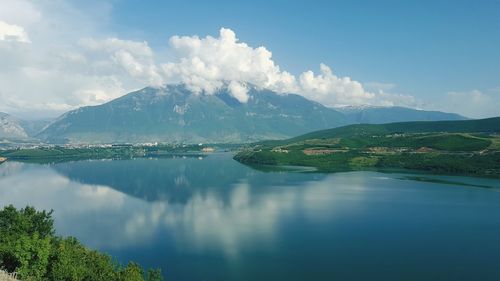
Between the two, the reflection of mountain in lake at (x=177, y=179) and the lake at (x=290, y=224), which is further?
the reflection of mountain in lake at (x=177, y=179)

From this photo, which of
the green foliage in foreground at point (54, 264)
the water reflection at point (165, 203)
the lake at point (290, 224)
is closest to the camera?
the green foliage in foreground at point (54, 264)

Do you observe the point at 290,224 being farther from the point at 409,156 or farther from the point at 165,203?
the point at 409,156

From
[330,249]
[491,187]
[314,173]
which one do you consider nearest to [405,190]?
[491,187]

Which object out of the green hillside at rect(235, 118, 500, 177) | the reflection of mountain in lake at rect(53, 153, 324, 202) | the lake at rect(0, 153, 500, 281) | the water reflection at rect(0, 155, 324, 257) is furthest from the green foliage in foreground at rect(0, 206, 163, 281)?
the green hillside at rect(235, 118, 500, 177)

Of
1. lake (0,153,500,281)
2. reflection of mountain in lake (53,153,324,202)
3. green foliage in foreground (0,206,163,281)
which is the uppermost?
green foliage in foreground (0,206,163,281)

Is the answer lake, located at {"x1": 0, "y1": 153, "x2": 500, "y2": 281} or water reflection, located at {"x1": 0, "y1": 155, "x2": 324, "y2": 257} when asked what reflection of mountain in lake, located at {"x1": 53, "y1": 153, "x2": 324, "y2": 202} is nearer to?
water reflection, located at {"x1": 0, "y1": 155, "x2": 324, "y2": 257}

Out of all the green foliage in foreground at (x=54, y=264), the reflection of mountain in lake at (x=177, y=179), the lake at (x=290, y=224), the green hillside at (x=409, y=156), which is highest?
the green hillside at (x=409, y=156)

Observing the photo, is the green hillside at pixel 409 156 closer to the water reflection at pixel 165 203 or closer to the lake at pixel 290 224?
the lake at pixel 290 224

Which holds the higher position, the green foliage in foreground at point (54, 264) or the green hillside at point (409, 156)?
the green hillside at point (409, 156)

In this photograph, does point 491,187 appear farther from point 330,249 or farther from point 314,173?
point 330,249

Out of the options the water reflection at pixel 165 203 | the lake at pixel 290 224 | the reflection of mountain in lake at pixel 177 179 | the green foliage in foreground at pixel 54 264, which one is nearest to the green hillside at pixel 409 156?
the lake at pixel 290 224
